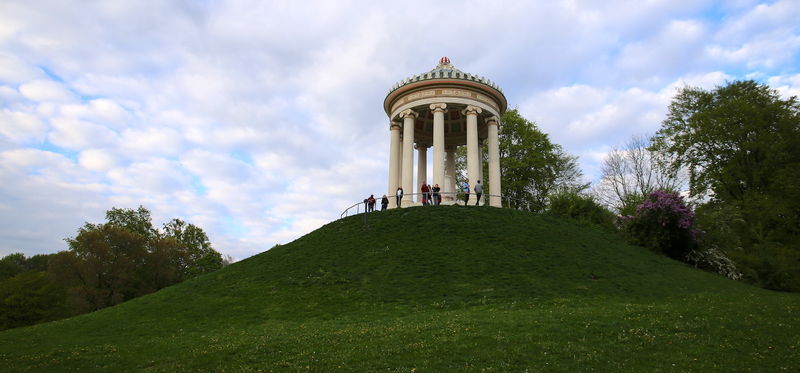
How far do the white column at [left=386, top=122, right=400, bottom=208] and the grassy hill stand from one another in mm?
6141

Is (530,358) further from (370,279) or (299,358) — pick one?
(370,279)

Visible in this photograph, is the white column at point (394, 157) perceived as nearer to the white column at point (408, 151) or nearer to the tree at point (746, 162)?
the white column at point (408, 151)

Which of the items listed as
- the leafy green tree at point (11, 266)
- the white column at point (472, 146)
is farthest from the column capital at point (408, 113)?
the leafy green tree at point (11, 266)

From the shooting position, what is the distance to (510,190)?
45.2 meters

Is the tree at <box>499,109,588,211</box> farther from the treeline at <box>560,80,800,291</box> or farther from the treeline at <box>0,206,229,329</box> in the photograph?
the treeline at <box>0,206,229,329</box>

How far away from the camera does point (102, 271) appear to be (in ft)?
147

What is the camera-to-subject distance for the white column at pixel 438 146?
3041 centimetres

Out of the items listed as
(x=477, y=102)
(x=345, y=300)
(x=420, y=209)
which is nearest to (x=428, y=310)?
(x=345, y=300)

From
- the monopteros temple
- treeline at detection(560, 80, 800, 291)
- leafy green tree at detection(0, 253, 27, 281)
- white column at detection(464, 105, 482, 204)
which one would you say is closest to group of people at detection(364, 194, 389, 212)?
the monopteros temple

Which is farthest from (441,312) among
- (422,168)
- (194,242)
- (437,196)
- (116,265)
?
(194,242)

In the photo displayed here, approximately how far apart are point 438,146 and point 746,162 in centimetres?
2274

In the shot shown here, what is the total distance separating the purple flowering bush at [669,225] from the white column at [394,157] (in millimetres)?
15989

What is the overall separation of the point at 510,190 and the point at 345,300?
30.8 metres

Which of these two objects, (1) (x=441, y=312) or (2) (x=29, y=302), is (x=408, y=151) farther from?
(2) (x=29, y=302)
